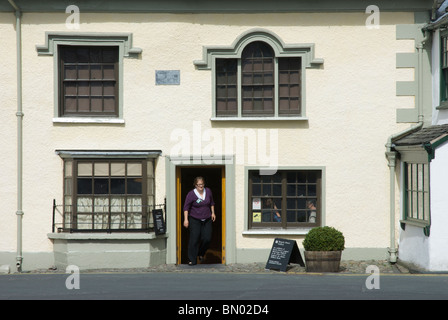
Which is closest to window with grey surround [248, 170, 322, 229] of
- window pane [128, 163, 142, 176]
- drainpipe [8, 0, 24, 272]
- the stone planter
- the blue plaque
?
the stone planter

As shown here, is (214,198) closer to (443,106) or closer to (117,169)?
(117,169)

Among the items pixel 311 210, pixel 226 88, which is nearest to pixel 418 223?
pixel 311 210

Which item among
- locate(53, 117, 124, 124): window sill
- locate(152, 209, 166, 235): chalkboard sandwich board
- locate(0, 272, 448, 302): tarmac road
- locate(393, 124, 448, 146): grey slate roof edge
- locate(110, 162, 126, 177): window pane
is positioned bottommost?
locate(0, 272, 448, 302): tarmac road

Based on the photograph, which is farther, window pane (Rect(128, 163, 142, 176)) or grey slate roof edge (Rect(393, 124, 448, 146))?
window pane (Rect(128, 163, 142, 176))

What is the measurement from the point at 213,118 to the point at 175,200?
6.62 feet

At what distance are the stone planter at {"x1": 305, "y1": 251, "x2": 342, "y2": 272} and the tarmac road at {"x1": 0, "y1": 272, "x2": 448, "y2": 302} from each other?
0.44 m

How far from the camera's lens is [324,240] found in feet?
51.6

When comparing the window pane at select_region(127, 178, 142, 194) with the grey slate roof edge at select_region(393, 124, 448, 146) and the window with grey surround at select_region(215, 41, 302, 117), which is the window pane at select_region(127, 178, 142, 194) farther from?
the grey slate roof edge at select_region(393, 124, 448, 146)

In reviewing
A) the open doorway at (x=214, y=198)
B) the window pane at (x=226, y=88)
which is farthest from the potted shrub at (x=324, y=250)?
the window pane at (x=226, y=88)

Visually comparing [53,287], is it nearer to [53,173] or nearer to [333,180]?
[53,173]

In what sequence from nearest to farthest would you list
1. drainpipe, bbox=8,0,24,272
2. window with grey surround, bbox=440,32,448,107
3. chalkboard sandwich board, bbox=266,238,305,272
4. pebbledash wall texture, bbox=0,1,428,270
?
chalkboard sandwich board, bbox=266,238,305,272 < window with grey surround, bbox=440,32,448,107 < drainpipe, bbox=8,0,24,272 < pebbledash wall texture, bbox=0,1,428,270

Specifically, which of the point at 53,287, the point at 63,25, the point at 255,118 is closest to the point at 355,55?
the point at 255,118

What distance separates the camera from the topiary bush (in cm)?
1573

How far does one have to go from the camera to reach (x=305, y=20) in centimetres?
1709
